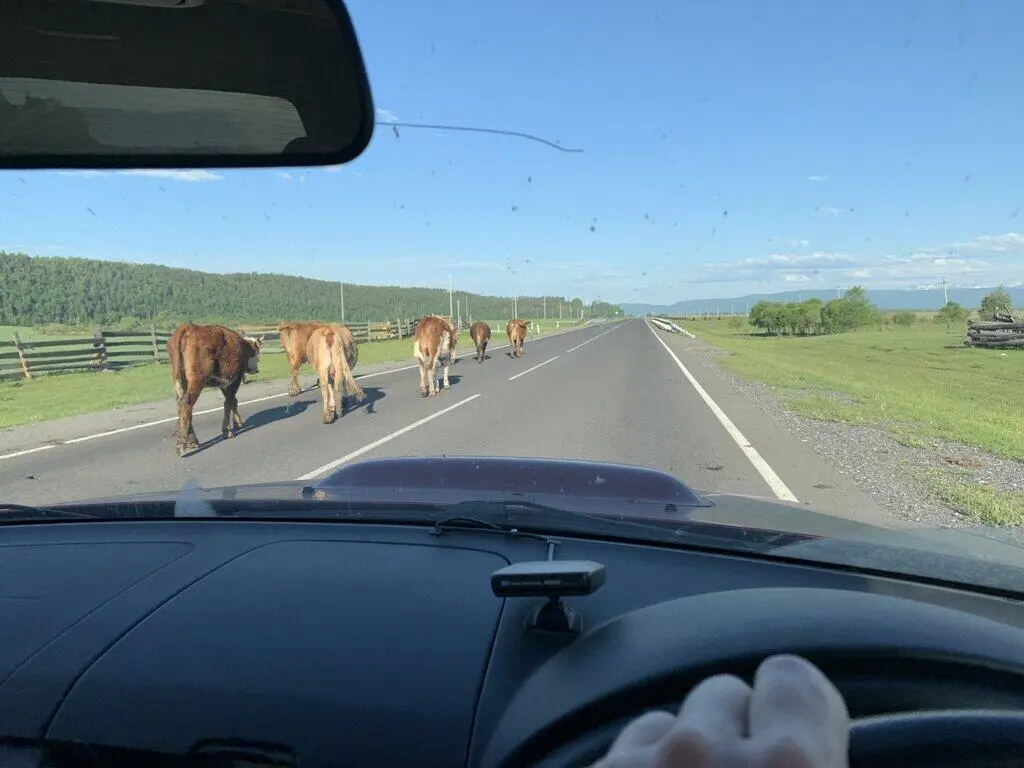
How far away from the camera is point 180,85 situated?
7.43 ft

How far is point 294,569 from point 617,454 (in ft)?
23.0

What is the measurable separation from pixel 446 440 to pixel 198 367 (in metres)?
3.50

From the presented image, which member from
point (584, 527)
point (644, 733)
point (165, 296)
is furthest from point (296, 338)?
point (165, 296)

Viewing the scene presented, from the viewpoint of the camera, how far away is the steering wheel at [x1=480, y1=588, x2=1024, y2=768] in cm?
150

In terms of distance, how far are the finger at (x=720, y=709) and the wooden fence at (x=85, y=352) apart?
68.9ft

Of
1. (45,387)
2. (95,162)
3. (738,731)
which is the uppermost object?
(95,162)

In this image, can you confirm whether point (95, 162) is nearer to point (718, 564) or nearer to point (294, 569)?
point (294, 569)

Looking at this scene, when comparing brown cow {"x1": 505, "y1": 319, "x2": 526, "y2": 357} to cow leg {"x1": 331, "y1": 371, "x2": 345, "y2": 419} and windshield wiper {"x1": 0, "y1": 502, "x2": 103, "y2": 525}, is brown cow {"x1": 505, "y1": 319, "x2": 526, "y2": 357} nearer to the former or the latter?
cow leg {"x1": 331, "y1": 371, "x2": 345, "y2": 419}

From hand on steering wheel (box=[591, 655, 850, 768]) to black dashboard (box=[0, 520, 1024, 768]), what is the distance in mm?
535

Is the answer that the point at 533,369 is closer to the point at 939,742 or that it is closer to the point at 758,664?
the point at 758,664

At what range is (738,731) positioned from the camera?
3.04 feet

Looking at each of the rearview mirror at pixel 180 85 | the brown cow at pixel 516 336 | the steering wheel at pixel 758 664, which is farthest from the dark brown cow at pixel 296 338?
the brown cow at pixel 516 336

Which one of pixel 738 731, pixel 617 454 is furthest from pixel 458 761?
pixel 617 454

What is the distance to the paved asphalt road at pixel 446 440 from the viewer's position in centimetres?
800
